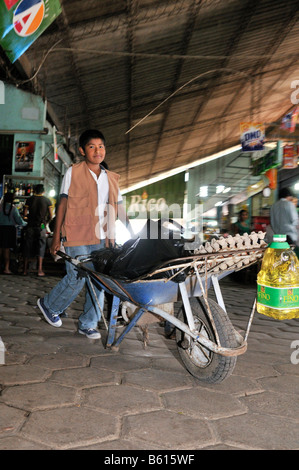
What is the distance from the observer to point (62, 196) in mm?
3152

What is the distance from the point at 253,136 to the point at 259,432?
1134 cm

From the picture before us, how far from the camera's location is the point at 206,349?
226 centimetres

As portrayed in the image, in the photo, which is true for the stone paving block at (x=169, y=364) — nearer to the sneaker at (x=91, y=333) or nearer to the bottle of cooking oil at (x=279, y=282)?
the sneaker at (x=91, y=333)

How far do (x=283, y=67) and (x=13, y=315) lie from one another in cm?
1030

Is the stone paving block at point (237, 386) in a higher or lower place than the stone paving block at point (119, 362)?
higher

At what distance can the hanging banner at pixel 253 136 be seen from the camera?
461 inches

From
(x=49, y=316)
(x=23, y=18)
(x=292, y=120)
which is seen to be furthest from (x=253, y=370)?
(x=292, y=120)

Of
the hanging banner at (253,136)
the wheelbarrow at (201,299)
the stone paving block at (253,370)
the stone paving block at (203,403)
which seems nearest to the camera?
the stone paving block at (203,403)

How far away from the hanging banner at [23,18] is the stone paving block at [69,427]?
5.02 metres

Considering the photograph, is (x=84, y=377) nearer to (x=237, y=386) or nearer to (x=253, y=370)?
(x=237, y=386)

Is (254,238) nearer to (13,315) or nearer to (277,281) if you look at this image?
(277,281)

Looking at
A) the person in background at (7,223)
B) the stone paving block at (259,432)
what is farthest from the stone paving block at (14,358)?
the person in background at (7,223)

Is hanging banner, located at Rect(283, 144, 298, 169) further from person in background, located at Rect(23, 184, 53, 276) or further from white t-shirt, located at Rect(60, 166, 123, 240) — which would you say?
white t-shirt, located at Rect(60, 166, 123, 240)

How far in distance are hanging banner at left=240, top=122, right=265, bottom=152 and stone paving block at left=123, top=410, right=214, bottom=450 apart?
11026 millimetres
